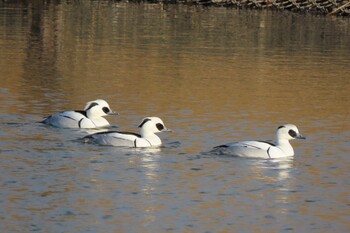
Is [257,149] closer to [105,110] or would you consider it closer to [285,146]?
[285,146]

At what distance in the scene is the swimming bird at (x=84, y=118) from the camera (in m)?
25.9

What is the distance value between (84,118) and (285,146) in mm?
4987

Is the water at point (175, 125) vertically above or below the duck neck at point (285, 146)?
below

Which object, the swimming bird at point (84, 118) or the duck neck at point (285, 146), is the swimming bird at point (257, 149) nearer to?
the duck neck at point (285, 146)

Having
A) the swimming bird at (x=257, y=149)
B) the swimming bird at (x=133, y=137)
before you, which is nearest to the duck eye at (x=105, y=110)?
the swimming bird at (x=133, y=137)

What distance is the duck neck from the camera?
23234mm

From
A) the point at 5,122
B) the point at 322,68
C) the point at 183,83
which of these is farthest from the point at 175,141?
the point at 322,68

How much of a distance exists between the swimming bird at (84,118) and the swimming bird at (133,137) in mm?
2077

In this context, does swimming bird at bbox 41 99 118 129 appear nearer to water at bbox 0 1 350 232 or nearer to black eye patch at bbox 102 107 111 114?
black eye patch at bbox 102 107 111 114

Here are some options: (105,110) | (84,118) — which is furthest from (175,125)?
(84,118)

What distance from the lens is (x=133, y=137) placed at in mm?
23703

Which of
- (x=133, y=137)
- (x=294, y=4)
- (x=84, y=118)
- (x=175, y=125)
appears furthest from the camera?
(x=294, y=4)

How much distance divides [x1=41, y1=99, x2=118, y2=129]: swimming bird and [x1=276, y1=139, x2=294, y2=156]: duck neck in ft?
15.4

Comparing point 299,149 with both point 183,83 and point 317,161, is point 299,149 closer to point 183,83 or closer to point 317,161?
point 317,161
